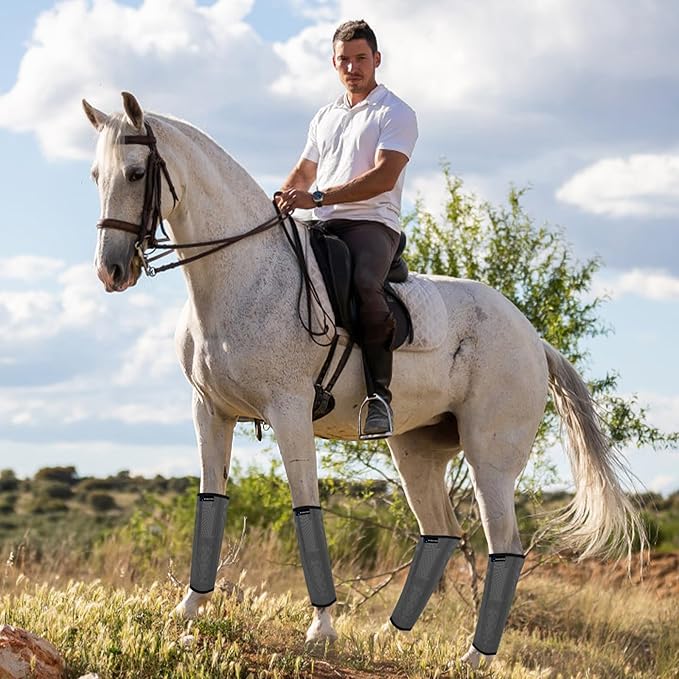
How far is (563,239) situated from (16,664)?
8.56 metres

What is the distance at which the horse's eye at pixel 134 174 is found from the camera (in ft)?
20.9

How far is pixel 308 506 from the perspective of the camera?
6.82 meters

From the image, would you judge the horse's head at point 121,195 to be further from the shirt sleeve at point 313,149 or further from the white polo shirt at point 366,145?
the shirt sleeve at point 313,149


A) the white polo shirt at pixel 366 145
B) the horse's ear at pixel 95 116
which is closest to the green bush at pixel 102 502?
the white polo shirt at pixel 366 145

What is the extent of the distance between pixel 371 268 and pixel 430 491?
2.04 m

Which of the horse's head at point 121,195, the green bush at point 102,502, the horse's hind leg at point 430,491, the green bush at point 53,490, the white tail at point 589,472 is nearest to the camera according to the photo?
the horse's head at point 121,195

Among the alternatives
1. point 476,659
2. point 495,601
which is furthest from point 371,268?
point 476,659

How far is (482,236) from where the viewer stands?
12.7 meters

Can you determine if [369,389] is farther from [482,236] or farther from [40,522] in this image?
[40,522]

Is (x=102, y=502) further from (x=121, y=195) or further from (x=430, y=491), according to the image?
(x=121, y=195)

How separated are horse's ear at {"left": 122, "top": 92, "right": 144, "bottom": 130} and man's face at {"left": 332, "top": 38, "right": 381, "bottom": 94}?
1.74m

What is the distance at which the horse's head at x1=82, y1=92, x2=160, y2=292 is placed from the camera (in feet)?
20.6

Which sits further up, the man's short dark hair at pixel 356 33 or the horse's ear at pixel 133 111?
the man's short dark hair at pixel 356 33

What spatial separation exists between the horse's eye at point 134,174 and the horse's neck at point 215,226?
30cm
